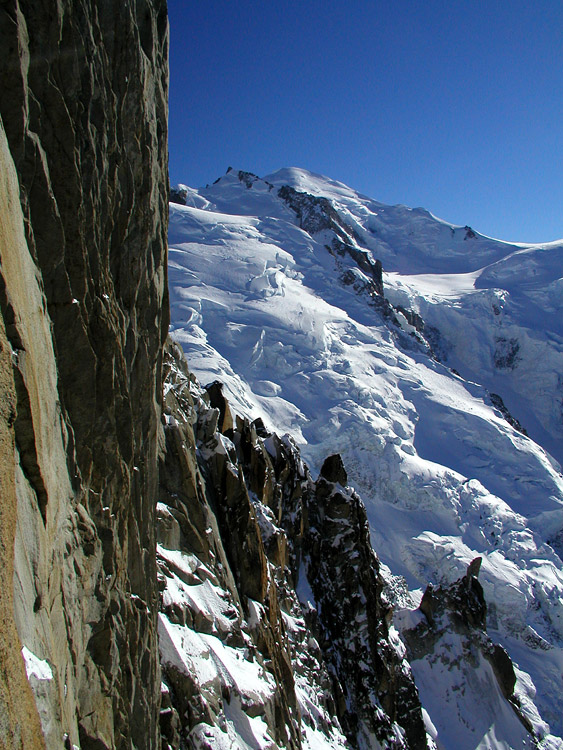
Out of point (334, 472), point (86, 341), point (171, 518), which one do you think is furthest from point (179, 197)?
point (86, 341)

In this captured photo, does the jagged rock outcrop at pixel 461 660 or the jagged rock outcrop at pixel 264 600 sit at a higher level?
the jagged rock outcrop at pixel 264 600

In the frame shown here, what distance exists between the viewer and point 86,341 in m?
6.25

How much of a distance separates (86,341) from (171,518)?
376 inches

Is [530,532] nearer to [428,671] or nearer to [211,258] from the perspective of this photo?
[428,671]

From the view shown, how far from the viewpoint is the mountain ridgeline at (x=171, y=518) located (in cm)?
480

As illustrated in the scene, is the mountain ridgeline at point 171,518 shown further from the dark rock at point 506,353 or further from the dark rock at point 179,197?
the dark rock at point 179,197

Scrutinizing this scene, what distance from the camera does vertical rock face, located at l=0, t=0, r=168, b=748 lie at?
182 inches

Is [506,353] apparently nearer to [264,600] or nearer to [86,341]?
[264,600]

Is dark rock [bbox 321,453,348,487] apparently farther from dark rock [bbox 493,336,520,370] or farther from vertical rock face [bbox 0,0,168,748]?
dark rock [bbox 493,336,520,370]

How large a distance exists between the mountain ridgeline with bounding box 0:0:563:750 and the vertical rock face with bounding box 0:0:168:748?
1.3 inches

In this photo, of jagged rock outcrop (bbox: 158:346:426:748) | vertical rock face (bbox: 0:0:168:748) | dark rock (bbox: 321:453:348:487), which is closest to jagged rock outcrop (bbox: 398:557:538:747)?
jagged rock outcrop (bbox: 158:346:426:748)

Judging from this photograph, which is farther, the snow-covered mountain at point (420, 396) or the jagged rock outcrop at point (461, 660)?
the snow-covered mountain at point (420, 396)

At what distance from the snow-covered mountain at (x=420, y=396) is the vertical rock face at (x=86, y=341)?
3154 cm

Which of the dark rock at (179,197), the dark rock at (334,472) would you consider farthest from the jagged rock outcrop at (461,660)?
the dark rock at (179,197)
